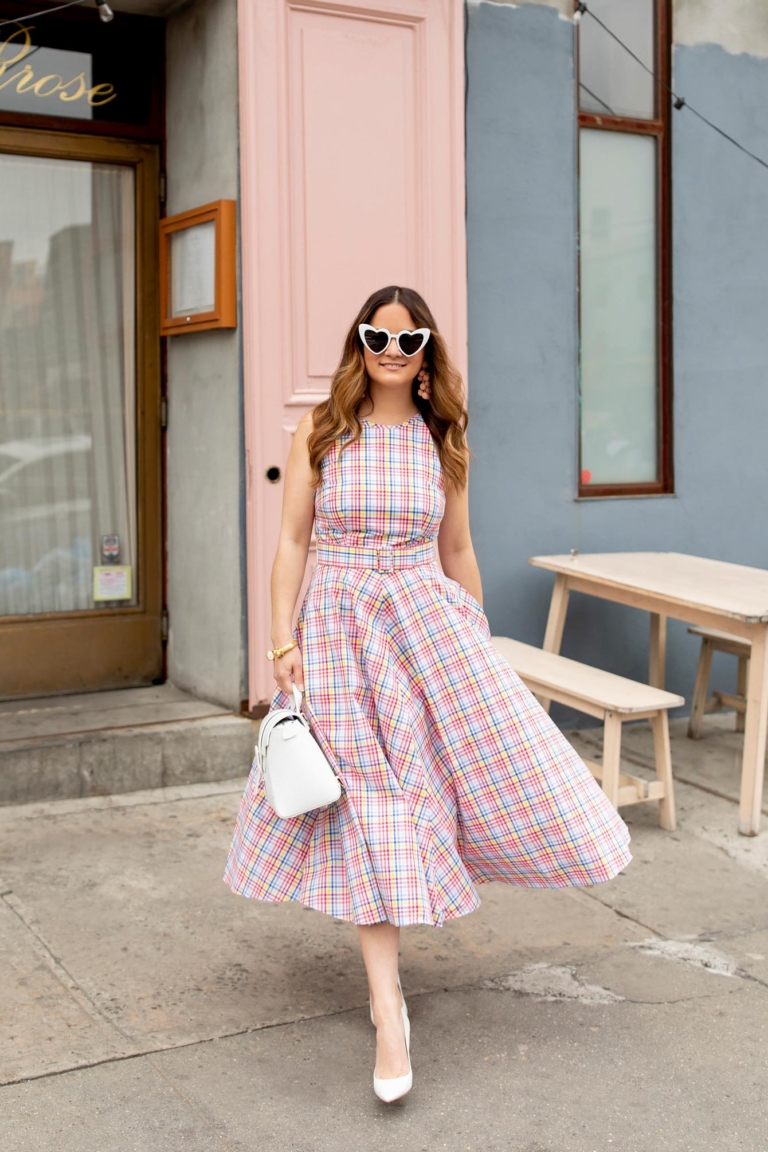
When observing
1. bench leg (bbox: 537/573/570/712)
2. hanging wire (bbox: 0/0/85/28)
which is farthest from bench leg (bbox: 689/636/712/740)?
hanging wire (bbox: 0/0/85/28)

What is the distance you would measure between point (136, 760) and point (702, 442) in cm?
331

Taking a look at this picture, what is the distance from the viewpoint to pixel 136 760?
17.6 feet

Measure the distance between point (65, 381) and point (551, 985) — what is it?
358cm

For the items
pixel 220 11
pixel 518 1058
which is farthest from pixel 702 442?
pixel 518 1058

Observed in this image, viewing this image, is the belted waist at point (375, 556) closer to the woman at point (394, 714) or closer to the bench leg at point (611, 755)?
the woman at point (394, 714)

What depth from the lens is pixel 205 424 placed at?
5.78 meters

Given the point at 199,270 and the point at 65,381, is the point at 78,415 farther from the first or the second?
the point at 199,270

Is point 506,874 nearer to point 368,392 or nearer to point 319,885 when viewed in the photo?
point 319,885

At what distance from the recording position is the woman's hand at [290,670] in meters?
3.31

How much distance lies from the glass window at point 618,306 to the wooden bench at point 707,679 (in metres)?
0.96

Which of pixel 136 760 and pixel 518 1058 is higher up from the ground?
pixel 136 760

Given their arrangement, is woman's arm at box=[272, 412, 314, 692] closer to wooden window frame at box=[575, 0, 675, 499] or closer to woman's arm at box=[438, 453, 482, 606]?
woman's arm at box=[438, 453, 482, 606]

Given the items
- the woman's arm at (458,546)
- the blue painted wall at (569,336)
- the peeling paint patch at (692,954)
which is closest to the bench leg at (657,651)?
the blue painted wall at (569,336)

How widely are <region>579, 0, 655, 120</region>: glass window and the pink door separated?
0.97 meters
